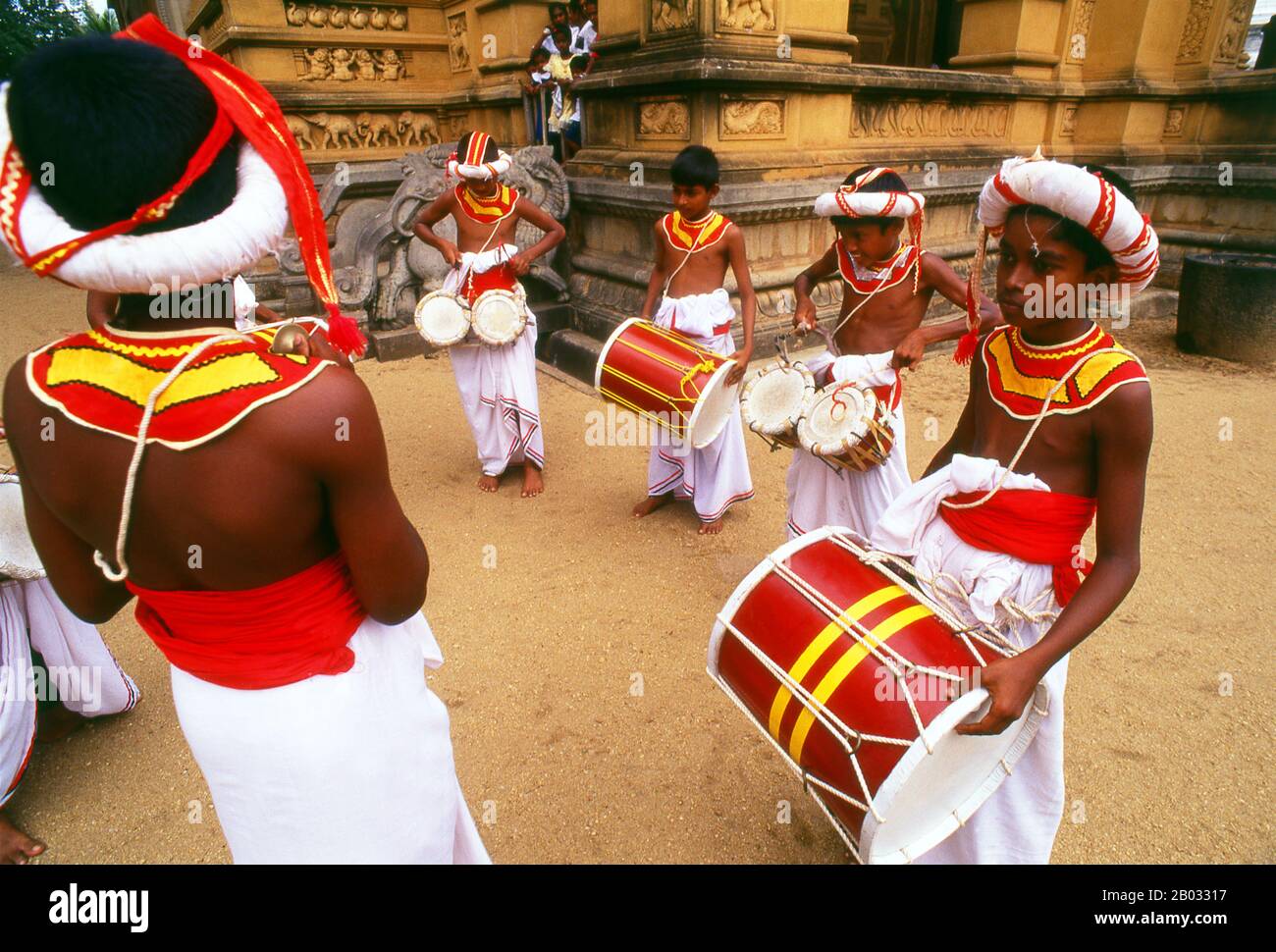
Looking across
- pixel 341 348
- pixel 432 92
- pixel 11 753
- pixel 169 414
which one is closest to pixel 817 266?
pixel 341 348

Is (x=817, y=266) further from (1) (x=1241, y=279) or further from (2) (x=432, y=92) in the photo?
(2) (x=432, y=92)

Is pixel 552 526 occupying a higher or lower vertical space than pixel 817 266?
lower

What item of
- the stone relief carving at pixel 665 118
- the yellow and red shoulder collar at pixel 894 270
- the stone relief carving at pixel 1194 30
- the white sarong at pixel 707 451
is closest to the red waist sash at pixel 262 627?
the yellow and red shoulder collar at pixel 894 270

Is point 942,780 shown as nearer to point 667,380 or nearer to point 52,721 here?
point 667,380

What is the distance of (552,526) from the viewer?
14.7 feet

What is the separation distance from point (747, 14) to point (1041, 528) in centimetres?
530

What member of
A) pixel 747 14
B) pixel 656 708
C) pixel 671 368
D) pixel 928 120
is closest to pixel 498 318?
pixel 671 368

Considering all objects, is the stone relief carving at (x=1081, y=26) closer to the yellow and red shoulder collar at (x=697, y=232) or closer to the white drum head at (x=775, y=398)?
the yellow and red shoulder collar at (x=697, y=232)

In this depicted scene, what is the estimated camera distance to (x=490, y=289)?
479 centimetres

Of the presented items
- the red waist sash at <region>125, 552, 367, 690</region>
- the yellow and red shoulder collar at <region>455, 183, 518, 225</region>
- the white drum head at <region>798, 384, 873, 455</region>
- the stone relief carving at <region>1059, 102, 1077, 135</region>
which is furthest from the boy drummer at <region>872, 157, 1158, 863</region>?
the stone relief carving at <region>1059, 102, 1077, 135</region>

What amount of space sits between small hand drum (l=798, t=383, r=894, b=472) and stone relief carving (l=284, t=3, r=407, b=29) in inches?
414

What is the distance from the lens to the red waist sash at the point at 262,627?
1338 mm

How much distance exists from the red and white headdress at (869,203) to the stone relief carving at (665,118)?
3155mm

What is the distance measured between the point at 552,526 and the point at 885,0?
432 inches
